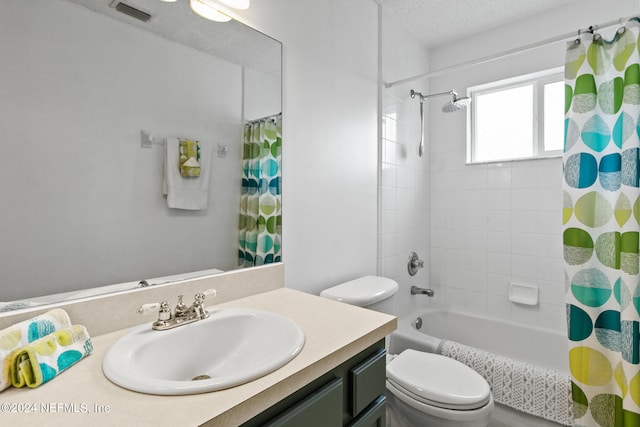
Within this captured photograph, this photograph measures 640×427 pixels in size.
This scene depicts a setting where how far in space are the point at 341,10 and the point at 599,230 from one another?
169 centimetres

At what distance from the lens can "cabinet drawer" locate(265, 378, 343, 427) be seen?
0.63 m

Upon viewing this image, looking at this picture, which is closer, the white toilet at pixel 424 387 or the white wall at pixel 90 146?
the white wall at pixel 90 146

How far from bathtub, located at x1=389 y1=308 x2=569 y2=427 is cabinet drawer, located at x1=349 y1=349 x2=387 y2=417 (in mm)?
1007

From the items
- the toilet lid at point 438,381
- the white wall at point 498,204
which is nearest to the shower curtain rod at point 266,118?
the toilet lid at point 438,381

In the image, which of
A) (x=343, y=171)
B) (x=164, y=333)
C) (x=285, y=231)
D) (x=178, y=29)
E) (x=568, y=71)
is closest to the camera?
(x=164, y=333)

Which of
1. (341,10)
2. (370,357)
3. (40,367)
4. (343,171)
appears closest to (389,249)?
(343,171)

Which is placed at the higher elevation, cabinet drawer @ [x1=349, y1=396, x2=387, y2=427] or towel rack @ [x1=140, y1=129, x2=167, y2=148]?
towel rack @ [x1=140, y1=129, x2=167, y2=148]

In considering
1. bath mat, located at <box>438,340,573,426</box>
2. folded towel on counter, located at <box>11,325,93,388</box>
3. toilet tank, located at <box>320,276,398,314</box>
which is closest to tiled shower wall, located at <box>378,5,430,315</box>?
toilet tank, located at <box>320,276,398,314</box>

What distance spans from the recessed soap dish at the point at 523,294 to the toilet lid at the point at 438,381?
1.11 metres

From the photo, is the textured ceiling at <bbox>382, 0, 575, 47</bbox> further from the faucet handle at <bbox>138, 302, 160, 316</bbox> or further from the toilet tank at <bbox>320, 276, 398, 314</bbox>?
the faucet handle at <bbox>138, 302, 160, 316</bbox>

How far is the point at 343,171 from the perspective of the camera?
1.73m

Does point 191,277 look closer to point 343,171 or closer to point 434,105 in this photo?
point 343,171

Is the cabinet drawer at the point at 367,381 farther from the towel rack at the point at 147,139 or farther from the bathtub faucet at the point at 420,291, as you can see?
the bathtub faucet at the point at 420,291

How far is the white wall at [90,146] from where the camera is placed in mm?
755
